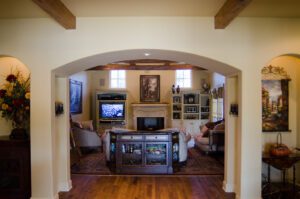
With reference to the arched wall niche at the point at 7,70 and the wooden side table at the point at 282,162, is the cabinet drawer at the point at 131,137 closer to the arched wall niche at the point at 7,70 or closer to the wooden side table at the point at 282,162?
the arched wall niche at the point at 7,70

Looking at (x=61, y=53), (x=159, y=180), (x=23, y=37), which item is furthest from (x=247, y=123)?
(x=23, y=37)

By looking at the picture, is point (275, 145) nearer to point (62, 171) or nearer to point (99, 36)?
point (99, 36)

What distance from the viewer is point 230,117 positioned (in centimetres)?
375

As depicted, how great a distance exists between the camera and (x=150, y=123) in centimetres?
954

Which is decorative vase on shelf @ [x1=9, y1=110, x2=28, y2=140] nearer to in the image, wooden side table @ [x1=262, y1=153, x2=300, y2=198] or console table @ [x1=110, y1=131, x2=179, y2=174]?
console table @ [x1=110, y1=131, x2=179, y2=174]

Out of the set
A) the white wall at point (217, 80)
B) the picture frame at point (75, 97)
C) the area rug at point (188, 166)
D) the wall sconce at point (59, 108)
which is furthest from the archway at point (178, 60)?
the white wall at point (217, 80)

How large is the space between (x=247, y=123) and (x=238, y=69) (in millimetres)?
805

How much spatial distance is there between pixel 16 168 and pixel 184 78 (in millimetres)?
7283

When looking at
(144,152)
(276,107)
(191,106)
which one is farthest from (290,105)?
(191,106)

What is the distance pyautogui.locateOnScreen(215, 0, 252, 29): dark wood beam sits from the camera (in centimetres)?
245

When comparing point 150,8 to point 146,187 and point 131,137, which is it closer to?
point 131,137

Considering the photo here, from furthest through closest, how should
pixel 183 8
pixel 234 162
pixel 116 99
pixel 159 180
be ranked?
pixel 116 99 → pixel 159 180 → pixel 234 162 → pixel 183 8

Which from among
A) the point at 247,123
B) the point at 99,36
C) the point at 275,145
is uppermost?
the point at 99,36

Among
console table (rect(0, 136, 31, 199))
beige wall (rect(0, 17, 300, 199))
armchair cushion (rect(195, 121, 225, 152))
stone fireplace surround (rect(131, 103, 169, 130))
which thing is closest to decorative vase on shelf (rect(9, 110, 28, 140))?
console table (rect(0, 136, 31, 199))
